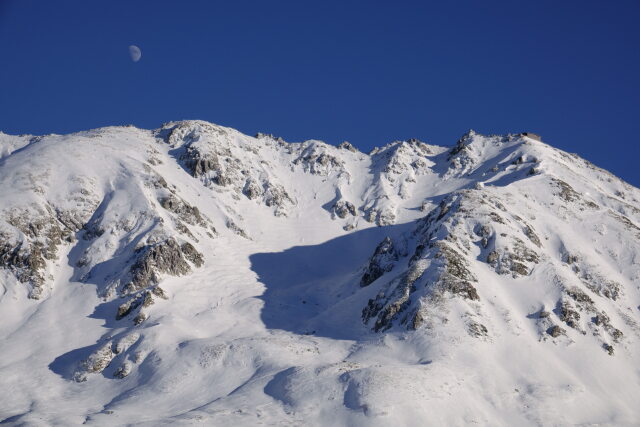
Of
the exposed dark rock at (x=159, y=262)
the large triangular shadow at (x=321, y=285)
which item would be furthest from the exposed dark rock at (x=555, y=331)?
the exposed dark rock at (x=159, y=262)

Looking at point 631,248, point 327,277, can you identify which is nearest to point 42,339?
point 327,277

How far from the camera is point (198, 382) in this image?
2815 inches

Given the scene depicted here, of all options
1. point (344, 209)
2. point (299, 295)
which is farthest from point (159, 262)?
point (344, 209)

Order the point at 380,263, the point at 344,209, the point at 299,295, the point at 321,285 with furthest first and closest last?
1. the point at 344,209
2. the point at 321,285
3. the point at 299,295
4. the point at 380,263

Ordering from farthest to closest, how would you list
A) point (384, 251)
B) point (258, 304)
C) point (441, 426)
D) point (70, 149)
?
1. point (70, 149)
2. point (384, 251)
3. point (258, 304)
4. point (441, 426)

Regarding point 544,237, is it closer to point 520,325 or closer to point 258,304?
point 520,325

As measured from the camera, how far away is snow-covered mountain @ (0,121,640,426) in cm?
6712

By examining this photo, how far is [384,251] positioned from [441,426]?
4290 centimetres

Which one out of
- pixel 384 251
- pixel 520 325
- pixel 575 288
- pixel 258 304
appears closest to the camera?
pixel 520 325

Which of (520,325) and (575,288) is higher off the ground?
(575,288)

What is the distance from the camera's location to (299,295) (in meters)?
100

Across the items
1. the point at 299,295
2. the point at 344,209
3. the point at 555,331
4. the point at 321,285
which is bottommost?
the point at 555,331

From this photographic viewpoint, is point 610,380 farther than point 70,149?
No

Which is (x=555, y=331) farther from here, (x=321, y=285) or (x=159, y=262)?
(x=159, y=262)
